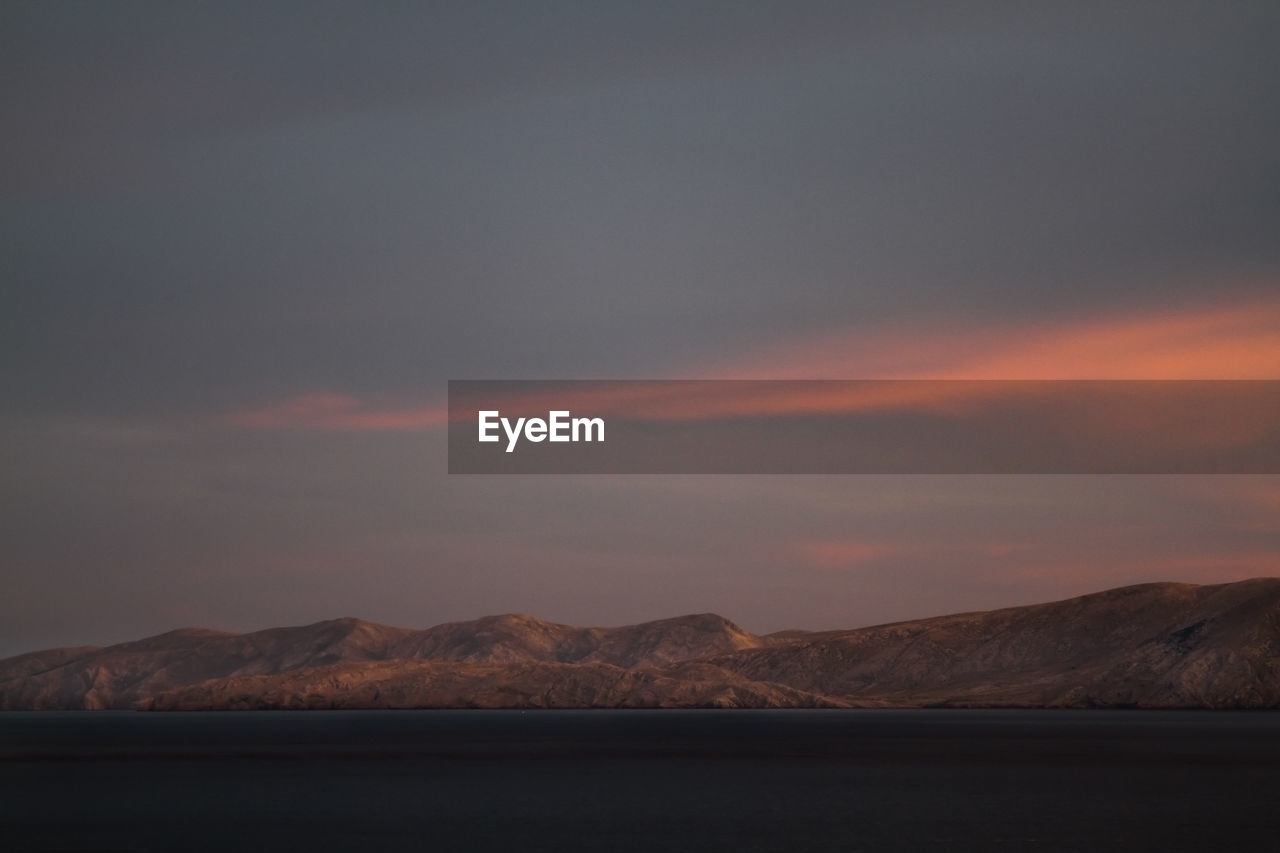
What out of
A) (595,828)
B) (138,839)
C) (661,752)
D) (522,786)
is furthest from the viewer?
(661,752)

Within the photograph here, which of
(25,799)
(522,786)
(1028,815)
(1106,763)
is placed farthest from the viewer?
(1106,763)

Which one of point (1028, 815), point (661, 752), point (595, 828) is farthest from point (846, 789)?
point (661, 752)

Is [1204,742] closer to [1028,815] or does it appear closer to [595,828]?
[1028,815]

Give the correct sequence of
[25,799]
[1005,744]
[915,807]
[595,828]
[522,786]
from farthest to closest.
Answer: [1005,744] < [522,786] < [25,799] < [915,807] < [595,828]

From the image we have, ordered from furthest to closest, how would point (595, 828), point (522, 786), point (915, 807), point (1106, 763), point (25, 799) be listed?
point (1106, 763), point (522, 786), point (25, 799), point (915, 807), point (595, 828)

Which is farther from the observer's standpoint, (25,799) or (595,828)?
(25,799)

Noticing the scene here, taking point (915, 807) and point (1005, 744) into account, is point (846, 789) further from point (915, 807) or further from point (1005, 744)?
point (1005, 744)

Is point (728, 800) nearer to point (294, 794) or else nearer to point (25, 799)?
point (294, 794)

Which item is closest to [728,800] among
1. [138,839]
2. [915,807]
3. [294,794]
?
[915,807]

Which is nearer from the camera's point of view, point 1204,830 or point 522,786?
point 1204,830
